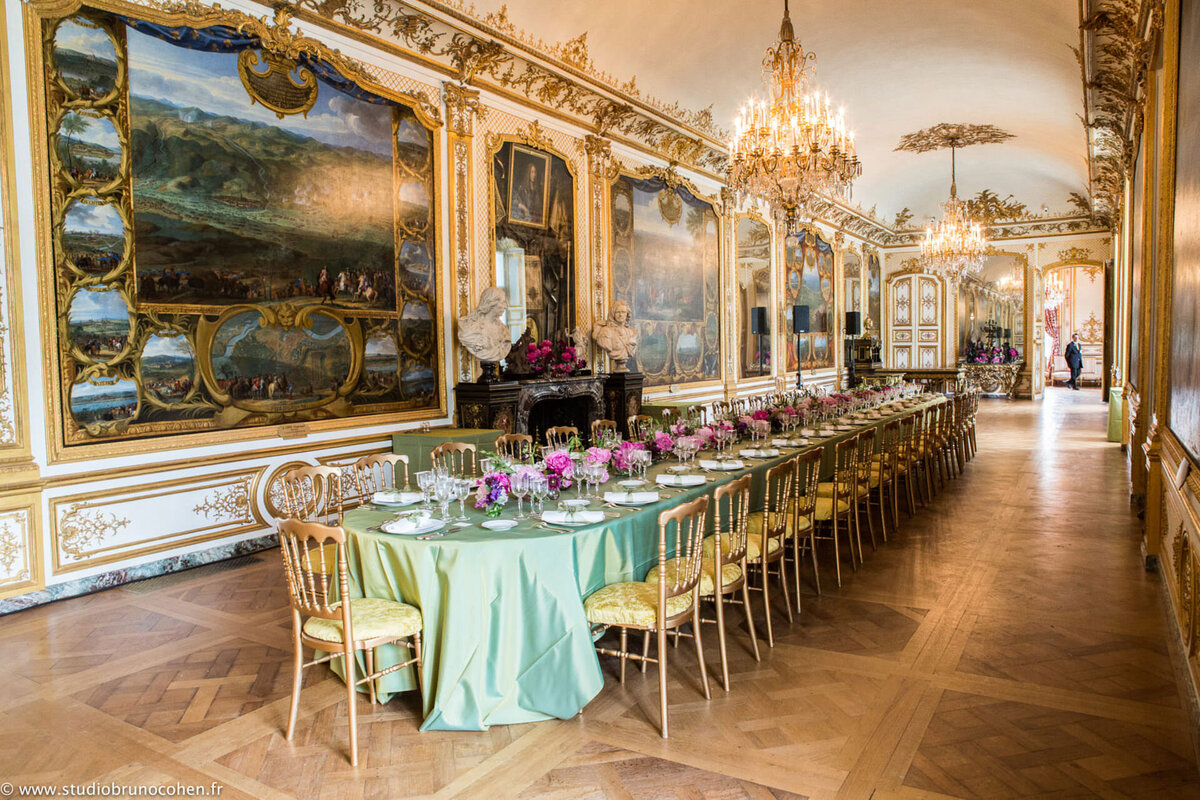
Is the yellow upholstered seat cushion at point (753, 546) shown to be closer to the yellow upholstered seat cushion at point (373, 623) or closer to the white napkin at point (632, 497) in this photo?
the white napkin at point (632, 497)

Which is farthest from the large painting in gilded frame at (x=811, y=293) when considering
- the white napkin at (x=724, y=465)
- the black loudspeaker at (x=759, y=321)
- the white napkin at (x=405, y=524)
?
the white napkin at (x=405, y=524)

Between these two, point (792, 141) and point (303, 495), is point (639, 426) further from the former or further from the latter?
point (303, 495)

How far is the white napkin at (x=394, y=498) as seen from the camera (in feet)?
13.4

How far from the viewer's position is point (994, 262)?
24234 mm

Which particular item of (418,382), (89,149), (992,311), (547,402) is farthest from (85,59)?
(992,311)

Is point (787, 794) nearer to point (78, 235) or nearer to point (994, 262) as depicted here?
point (78, 235)

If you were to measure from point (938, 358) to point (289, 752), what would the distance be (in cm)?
2109

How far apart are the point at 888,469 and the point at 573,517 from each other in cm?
432

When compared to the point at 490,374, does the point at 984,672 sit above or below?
below

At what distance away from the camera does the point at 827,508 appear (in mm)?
5438

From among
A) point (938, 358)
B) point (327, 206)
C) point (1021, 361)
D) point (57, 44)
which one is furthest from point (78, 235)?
point (1021, 361)

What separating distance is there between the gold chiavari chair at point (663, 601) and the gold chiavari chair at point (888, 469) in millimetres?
3403

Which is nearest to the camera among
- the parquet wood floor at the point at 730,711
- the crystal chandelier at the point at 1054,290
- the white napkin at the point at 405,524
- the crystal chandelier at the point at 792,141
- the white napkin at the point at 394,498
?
the parquet wood floor at the point at 730,711

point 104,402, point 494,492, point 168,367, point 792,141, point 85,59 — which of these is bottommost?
point 494,492
